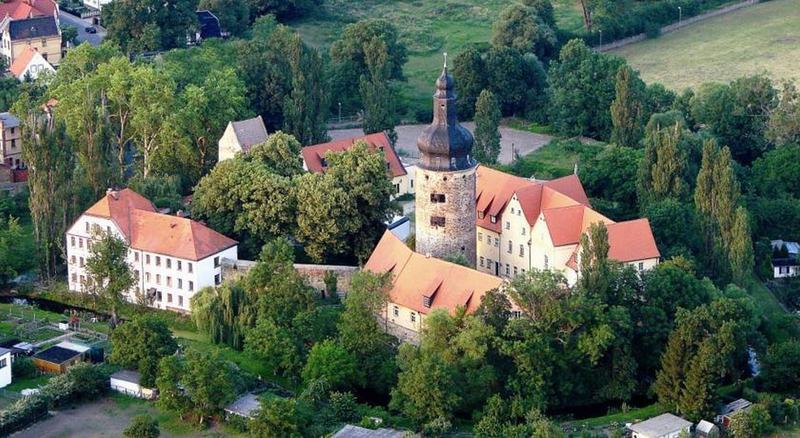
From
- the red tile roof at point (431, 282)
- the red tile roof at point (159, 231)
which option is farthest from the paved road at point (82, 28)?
the red tile roof at point (431, 282)

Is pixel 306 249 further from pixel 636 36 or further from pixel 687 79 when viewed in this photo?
pixel 636 36

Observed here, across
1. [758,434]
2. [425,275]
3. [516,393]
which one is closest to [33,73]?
[425,275]

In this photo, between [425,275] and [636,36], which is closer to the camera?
[425,275]

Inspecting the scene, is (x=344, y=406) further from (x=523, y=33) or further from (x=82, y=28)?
(x=82, y=28)

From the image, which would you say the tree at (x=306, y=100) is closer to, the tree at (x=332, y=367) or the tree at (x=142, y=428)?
the tree at (x=332, y=367)

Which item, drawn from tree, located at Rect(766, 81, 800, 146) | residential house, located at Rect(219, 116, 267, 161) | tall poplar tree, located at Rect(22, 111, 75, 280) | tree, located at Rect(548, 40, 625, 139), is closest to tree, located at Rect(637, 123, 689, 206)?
tree, located at Rect(766, 81, 800, 146)

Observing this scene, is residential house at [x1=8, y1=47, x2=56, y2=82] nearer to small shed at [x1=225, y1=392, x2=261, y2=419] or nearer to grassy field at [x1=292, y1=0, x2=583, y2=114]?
grassy field at [x1=292, y1=0, x2=583, y2=114]
